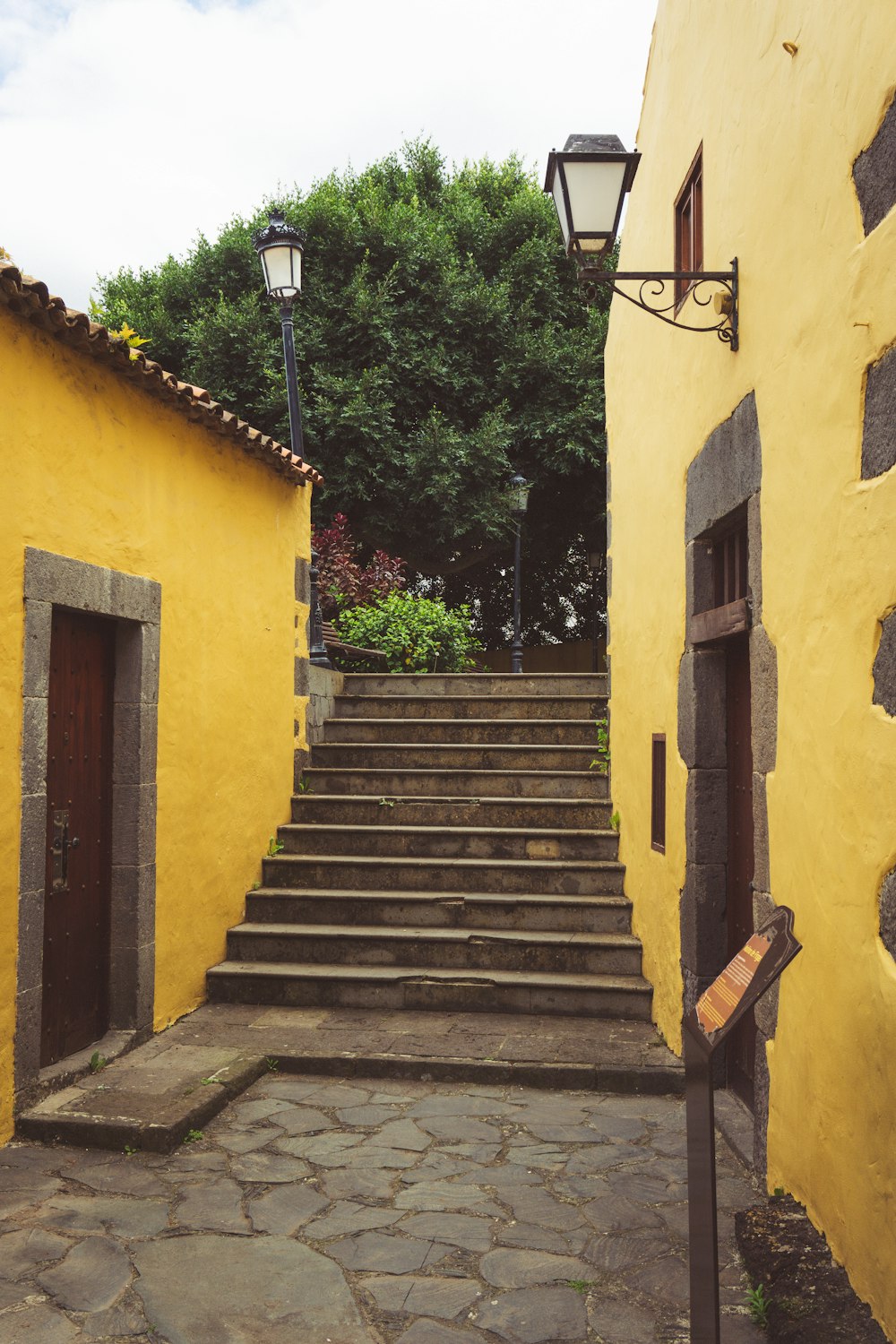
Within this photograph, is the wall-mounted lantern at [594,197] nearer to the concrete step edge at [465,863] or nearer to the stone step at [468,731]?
the concrete step edge at [465,863]

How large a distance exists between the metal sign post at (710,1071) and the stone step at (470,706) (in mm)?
5937

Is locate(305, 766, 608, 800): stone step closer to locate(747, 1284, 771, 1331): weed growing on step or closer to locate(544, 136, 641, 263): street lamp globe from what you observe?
locate(544, 136, 641, 263): street lamp globe

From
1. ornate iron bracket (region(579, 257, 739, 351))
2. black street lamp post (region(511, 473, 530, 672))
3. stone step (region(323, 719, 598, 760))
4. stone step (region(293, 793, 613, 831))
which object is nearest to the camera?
ornate iron bracket (region(579, 257, 739, 351))

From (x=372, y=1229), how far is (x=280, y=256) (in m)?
6.80

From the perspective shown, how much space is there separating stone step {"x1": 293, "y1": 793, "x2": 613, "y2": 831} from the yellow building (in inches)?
20.5

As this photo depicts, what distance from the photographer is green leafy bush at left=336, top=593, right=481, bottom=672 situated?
388 inches

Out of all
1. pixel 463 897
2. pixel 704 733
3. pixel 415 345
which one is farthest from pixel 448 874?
pixel 415 345

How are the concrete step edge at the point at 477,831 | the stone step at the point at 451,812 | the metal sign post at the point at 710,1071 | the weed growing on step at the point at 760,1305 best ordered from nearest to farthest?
the metal sign post at the point at 710,1071
the weed growing on step at the point at 760,1305
the concrete step edge at the point at 477,831
the stone step at the point at 451,812

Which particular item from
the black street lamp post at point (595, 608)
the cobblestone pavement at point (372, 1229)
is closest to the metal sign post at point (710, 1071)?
the cobblestone pavement at point (372, 1229)

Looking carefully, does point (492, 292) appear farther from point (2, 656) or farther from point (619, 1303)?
point (619, 1303)

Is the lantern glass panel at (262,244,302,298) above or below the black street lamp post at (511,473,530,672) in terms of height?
above

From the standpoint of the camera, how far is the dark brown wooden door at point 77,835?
464 centimetres

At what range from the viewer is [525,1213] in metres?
3.50

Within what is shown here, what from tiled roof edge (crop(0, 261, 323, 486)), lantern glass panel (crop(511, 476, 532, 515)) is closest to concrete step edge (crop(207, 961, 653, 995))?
tiled roof edge (crop(0, 261, 323, 486))
